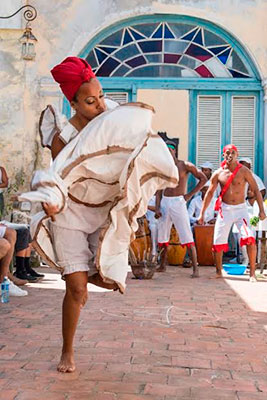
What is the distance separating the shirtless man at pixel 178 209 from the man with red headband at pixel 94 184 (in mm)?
5797

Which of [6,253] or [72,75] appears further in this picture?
[6,253]

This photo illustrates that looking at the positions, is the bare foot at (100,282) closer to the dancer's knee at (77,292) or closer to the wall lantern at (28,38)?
the dancer's knee at (77,292)

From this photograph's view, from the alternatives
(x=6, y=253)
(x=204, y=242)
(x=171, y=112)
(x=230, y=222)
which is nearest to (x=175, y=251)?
(x=204, y=242)

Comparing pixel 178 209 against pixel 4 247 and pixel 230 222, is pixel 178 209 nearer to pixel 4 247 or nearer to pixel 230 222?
pixel 230 222

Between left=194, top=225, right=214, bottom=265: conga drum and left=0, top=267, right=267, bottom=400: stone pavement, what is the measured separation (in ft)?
11.5

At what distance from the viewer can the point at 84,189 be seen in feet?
12.7

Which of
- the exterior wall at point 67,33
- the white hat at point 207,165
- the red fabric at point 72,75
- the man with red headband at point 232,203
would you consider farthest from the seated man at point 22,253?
the white hat at point 207,165

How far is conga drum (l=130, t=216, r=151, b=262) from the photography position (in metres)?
9.52

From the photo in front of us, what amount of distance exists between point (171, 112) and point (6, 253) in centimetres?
650

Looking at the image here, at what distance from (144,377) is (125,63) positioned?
9.11 meters

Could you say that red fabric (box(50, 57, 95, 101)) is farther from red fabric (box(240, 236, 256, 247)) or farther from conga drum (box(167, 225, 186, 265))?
conga drum (box(167, 225, 186, 265))

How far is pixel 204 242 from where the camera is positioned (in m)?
11.2

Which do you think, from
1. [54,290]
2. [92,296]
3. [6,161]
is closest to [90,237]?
[92,296]

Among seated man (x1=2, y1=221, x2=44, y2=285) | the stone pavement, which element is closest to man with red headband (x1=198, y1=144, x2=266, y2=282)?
the stone pavement
